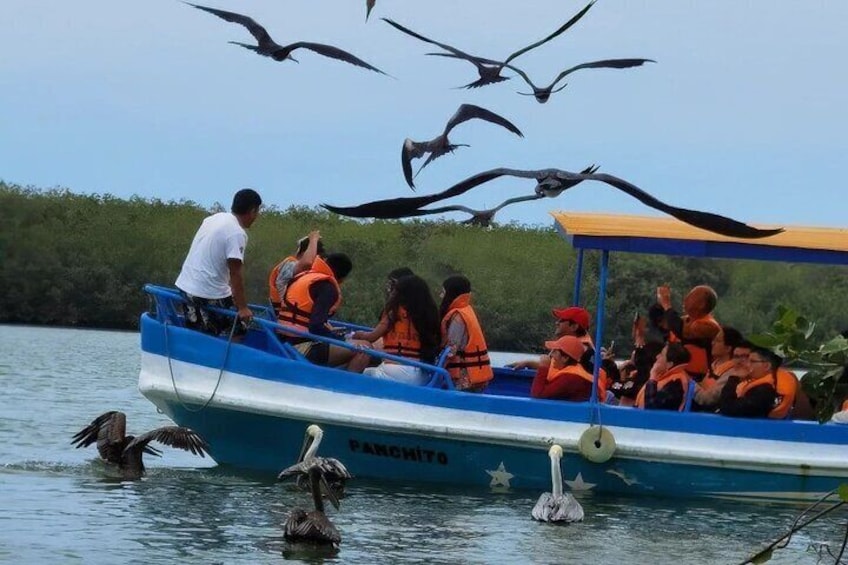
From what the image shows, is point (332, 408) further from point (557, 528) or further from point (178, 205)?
point (178, 205)

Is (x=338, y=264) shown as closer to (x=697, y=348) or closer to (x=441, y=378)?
(x=441, y=378)

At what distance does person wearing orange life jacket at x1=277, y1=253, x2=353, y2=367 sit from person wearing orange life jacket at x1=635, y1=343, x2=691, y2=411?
2041 millimetres

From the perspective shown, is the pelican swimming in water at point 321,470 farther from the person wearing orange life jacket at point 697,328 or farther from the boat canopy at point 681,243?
the person wearing orange life jacket at point 697,328

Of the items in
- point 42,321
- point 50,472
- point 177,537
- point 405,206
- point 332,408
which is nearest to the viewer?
point 405,206

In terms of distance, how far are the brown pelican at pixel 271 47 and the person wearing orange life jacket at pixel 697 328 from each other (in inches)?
213

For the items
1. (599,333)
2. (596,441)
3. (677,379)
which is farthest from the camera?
(677,379)

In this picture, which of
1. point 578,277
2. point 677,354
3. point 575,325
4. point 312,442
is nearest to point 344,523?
point 312,442

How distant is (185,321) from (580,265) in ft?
9.72

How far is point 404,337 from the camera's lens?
42.3 ft

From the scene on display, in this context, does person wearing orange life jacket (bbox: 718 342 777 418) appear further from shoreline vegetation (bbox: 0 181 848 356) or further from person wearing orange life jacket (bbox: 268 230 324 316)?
shoreline vegetation (bbox: 0 181 848 356)

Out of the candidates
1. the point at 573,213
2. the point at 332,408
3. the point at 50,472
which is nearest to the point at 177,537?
the point at 332,408

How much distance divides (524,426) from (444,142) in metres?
4.62

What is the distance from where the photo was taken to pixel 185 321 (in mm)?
13281

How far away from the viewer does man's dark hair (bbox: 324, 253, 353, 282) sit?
1303 centimetres
